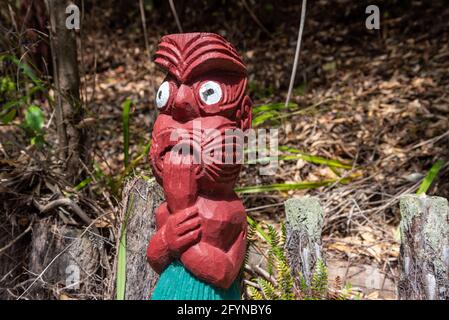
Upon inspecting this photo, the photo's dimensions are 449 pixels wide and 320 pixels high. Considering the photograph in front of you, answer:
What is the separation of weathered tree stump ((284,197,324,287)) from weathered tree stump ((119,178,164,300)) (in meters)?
0.75

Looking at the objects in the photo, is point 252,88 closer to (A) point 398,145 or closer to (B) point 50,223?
(A) point 398,145

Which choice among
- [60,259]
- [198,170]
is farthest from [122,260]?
[198,170]

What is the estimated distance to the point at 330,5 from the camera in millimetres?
5852

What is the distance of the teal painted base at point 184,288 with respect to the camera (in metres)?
1.89

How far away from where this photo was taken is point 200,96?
1.94m

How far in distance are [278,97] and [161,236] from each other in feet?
9.99

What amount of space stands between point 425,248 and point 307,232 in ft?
1.38

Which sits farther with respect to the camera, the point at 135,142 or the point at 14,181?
the point at 135,142

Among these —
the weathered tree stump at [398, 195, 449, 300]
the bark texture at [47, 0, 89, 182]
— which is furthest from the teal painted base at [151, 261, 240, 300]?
the bark texture at [47, 0, 89, 182]

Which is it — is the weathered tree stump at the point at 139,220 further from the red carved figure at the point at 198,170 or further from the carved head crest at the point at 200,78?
the carved head crest at the point at 200,78

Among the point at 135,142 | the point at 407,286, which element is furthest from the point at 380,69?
the point at 407,286

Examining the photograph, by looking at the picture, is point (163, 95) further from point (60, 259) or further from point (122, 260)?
point (60, 259)

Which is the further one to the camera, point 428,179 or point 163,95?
point 428,179

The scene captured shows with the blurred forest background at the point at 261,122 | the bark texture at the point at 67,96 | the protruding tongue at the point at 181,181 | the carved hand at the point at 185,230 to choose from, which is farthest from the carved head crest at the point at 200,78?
the bark texture at the point at 67,96
